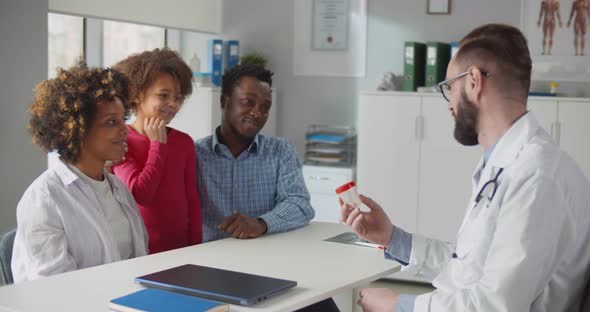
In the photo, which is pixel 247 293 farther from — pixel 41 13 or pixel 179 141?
pixel 41 13

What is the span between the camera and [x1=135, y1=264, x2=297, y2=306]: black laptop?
1.90 m

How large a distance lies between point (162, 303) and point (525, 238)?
0.87 m

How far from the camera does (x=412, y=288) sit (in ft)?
16.0

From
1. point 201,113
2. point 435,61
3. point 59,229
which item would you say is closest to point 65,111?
point 59,229

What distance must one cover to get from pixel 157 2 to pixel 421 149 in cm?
202

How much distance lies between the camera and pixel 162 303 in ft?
6.03

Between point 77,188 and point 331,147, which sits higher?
point 77,188

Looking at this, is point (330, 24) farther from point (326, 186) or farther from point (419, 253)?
point (419, 253)

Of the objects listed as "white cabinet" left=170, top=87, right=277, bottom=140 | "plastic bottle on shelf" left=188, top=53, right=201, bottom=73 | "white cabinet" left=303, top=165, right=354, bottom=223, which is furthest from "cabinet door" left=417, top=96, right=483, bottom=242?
"plastic bottle on shelf" left=188, top=53, right=201, bottom=73

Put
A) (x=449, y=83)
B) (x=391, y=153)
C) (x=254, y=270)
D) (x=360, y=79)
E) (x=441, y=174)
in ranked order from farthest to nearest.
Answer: (x=360, y=79) < (x=391, y=153) < (x=441, y=174) < (x=254, y=270) < (x=449, y=83)

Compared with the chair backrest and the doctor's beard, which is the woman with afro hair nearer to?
the chair backrest

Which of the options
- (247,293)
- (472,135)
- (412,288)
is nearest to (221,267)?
(247,293)

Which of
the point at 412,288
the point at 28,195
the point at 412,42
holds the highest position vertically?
the point at 412,42

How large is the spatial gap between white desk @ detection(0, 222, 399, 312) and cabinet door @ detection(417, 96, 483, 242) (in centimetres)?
214
